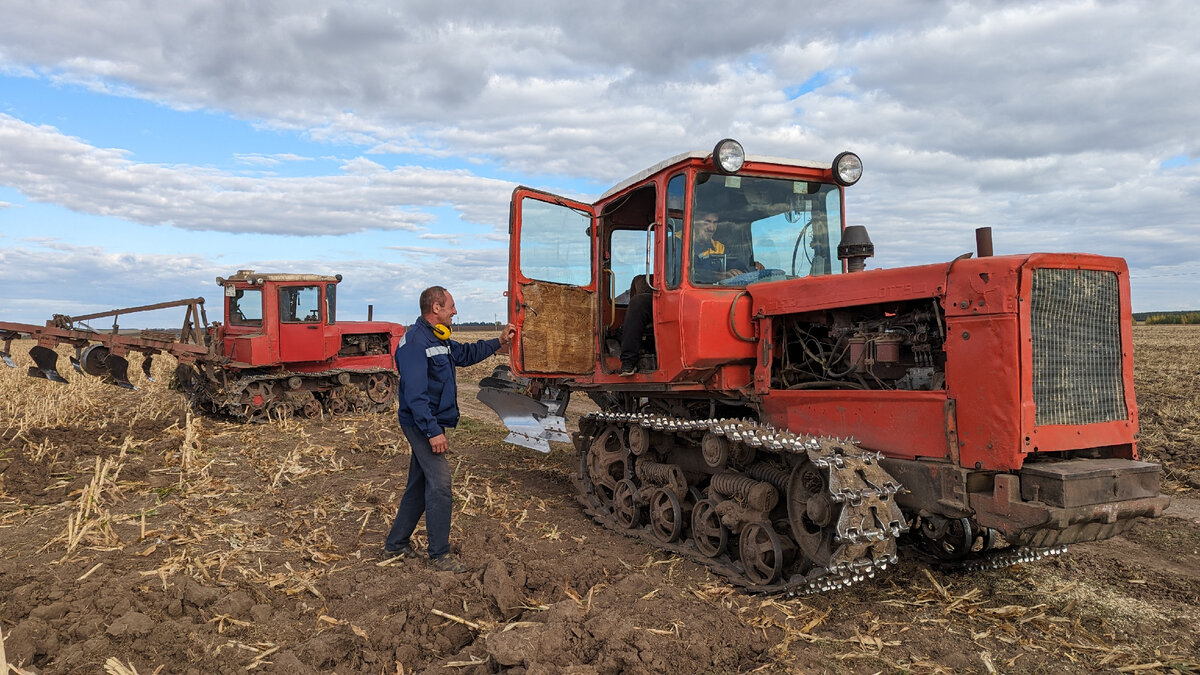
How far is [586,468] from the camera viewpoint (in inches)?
310

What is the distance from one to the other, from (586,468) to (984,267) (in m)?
4.56

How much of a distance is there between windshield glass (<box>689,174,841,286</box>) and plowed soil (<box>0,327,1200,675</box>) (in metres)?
2.45

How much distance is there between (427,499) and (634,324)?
2.45 metres

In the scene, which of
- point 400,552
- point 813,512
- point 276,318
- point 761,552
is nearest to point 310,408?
point 276,318

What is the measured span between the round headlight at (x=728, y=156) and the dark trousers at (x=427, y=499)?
122 inches

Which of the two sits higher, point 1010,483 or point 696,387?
point 696,387

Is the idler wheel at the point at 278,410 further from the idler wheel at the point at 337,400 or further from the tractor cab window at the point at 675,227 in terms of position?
the tractor cab window at the point at 675,227

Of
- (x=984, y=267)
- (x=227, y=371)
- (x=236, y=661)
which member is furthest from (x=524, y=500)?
(x=227, y=371)

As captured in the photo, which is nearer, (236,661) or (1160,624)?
(236,661)

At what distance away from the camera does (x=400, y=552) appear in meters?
5.98

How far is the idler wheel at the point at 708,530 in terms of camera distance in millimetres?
5816

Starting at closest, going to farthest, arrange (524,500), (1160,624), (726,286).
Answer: (1160,624) → (726,286) → (524,500)

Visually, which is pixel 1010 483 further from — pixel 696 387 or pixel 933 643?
pixel 696 387

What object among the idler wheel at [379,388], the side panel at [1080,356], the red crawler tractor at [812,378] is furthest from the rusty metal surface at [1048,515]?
the idler wheel at [379,388]
